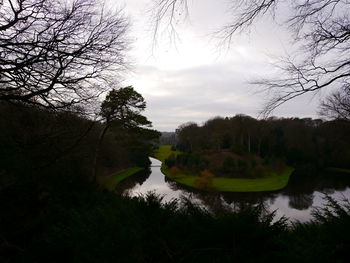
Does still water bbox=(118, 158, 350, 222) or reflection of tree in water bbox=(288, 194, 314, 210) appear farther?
reflection of tree in water bbox=(288, 194, 314, 210)

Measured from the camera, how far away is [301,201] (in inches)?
875

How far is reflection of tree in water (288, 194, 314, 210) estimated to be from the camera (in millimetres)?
20188

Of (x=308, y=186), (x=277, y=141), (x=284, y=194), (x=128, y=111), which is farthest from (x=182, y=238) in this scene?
(x=277, y=141)

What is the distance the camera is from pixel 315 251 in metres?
1.80

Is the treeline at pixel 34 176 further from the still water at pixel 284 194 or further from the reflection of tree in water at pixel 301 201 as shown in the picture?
the reflection of tree in water at pixel 301 201

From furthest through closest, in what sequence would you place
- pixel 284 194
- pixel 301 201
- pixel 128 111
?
pixel 284 194
pixel 301 201
pixel 128 111

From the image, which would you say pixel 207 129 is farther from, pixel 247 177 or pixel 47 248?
pixel 47 248

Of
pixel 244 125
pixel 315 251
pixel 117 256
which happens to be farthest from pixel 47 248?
pixel 244 125

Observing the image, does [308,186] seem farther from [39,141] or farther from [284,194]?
[39,141]

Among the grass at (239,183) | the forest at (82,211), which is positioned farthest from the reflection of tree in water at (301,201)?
the forest at (82,211)

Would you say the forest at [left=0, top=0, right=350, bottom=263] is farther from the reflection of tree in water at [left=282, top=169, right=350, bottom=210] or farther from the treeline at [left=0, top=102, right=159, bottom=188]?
the reflection of tree in water at [left=282, top=169, right=350, bottom=210]

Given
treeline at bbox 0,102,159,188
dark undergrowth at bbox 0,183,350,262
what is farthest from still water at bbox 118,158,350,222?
dark undergrowth at bbox 0,183,350,262

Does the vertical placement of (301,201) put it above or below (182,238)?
below

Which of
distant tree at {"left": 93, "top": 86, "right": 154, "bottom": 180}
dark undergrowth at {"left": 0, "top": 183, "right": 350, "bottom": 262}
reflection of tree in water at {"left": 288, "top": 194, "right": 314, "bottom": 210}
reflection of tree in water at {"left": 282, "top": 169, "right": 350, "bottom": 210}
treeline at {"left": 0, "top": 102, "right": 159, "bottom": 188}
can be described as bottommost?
reflection of tree in water at {"left": 288, "top": 194, "right": 314, "bottom": 210}
